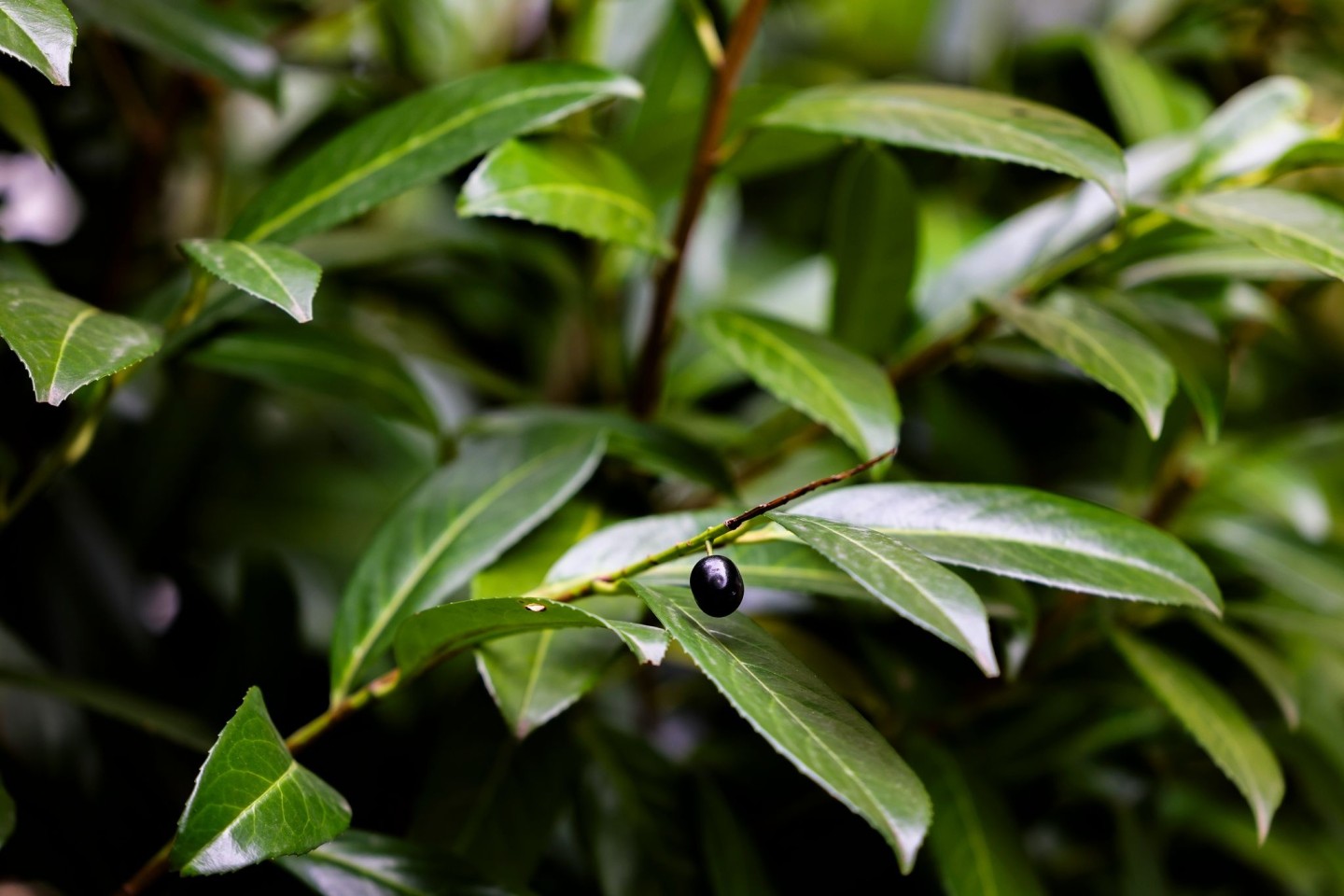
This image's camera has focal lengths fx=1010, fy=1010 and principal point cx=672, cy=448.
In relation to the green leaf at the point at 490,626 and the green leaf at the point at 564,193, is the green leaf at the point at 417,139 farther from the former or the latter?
the green leaf at the point at 490,626

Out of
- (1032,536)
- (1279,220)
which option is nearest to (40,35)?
(1032,536)

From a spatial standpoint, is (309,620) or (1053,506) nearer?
(1053,506)

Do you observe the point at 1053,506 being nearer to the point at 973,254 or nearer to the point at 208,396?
the point at 973,254

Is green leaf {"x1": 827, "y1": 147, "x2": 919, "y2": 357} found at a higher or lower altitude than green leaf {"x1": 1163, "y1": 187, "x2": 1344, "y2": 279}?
lower

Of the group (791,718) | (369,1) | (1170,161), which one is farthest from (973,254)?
(369,1)

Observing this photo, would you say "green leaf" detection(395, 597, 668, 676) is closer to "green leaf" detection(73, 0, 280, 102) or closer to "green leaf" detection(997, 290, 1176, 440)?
"green leaf" detection(997, 290, 1176, 440)

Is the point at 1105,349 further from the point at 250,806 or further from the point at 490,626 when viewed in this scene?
the point at 250,806

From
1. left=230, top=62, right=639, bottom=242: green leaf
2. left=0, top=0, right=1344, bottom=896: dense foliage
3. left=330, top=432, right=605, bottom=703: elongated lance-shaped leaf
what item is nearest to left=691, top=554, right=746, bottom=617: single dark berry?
left=0, top=0, right=1344, bottom=896: dense foliage
